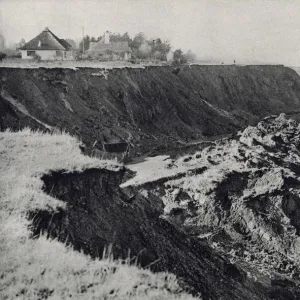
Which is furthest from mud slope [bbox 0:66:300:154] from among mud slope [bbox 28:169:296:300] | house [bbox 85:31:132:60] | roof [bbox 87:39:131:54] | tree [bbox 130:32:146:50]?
tree [bbox 130:32:146:50]

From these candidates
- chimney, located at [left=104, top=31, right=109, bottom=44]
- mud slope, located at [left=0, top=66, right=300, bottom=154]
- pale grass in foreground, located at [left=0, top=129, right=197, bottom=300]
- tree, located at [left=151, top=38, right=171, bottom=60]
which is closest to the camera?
pale grass in foreground, located at [left=0, top=129, right=197, bottom=300]

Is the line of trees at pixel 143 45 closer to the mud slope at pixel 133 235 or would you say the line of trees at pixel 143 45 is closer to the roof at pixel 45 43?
the roof at pixel 45 43

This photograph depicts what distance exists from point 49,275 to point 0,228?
1.91 metres

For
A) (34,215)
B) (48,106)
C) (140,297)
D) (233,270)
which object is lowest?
(233,270)

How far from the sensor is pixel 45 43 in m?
37.6

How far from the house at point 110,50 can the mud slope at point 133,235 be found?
38.6m

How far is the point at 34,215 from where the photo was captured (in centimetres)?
941

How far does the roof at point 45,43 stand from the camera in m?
37.2

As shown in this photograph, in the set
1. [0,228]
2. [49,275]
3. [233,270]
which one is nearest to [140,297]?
[49,275]

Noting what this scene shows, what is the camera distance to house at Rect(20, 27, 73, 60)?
121 feet

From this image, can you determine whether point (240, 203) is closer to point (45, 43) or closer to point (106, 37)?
point (45, 43)

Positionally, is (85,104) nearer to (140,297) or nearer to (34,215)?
(34,215)

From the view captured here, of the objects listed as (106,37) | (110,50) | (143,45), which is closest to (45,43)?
(110,50)

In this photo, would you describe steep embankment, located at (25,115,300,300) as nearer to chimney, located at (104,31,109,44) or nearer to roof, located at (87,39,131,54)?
roof, located at (87,39,131,54)
